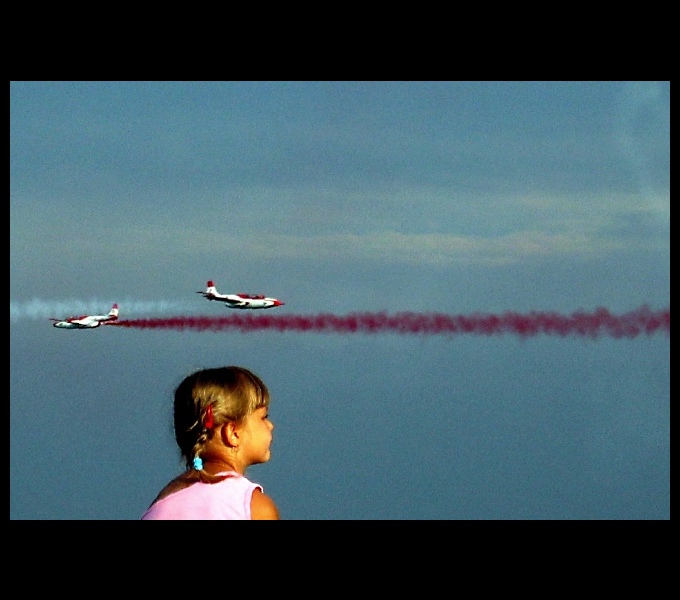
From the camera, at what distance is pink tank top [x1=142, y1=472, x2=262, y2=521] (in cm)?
598

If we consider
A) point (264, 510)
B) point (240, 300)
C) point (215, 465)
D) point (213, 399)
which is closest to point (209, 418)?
point (213, 399)

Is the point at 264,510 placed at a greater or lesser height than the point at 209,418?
lesser

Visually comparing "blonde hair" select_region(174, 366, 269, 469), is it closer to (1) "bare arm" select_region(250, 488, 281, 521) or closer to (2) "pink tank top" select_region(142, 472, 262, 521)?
(2) "pink tank top" select_region(142, 472, 262, 521)

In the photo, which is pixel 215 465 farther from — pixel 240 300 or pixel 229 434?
pixel 240 300

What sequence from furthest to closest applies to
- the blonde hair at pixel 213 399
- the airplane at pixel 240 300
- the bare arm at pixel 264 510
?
the airplane at pixel 240 300, the blonde hair at pixel 213 399, the bare arm at pixel 264 510

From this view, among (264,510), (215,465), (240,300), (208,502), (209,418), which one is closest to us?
(264,510)

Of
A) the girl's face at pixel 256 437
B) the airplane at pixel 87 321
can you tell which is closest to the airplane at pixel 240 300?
the airplane at pixel 87 321

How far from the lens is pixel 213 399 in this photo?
6.26 metres

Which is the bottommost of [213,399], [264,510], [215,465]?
[264,510]

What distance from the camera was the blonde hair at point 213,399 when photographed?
626 centimetres

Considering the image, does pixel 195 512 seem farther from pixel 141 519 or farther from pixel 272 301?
pixel 272 301

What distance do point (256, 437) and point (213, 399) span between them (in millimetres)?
383

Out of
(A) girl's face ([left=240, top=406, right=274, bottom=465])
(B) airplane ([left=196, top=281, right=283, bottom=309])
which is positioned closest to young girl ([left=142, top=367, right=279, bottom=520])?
(A) girl's face ([left=240, top=406, right=274, bottom=465])

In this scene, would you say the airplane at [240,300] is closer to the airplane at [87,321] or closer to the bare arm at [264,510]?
the airplane at [87,321]
